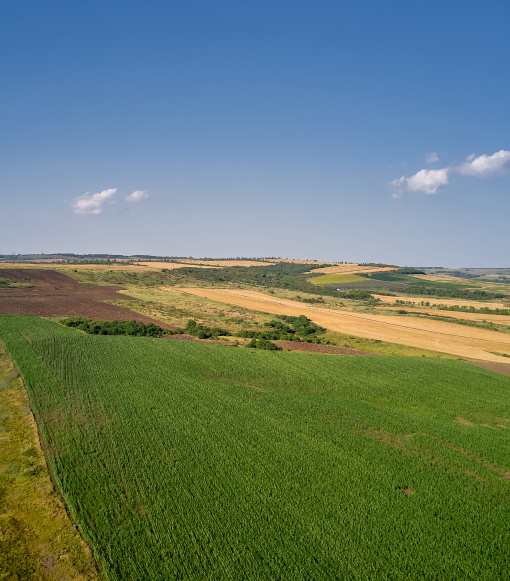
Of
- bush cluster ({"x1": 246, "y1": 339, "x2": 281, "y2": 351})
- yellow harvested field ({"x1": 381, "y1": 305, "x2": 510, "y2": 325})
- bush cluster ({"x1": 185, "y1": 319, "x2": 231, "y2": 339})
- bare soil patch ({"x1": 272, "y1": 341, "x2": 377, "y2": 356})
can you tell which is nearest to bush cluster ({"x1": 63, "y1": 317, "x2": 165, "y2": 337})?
bush cluster ({"x1": 185, "y1": 319, "x2": 231, "y2": 339})

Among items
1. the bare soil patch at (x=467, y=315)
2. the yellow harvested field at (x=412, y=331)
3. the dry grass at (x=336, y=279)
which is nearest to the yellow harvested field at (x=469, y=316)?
the bare soil patch at (x=467, y=315)

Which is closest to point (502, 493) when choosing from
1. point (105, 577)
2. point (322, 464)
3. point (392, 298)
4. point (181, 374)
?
point (322, 464)

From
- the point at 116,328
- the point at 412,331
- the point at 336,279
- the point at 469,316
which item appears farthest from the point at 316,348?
Result: the point at 336,279

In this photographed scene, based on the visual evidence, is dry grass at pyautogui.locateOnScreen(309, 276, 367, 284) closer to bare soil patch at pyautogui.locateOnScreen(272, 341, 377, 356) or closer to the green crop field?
bare soil patch at pyautogui.locateOnScreen(272, 341, 377, 356)

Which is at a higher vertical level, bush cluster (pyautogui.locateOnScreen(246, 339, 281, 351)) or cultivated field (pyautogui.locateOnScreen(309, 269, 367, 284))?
cultivated field (pyautogui.locateOnScreen(309, 269, 367, 284))

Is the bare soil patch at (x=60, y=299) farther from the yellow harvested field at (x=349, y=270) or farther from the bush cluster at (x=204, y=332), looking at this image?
the yellow harvested field at (x=349, y=270)

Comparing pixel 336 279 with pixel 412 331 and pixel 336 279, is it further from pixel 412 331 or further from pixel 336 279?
pixel 412 331

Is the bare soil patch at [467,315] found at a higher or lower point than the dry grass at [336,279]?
lower
